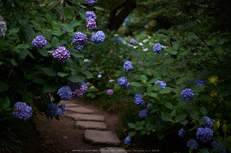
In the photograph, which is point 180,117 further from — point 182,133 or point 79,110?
point 79,110

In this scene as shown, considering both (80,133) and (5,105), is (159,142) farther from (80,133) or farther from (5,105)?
(5,105)

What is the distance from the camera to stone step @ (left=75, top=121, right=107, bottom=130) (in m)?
3.16

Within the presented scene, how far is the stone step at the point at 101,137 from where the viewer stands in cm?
271

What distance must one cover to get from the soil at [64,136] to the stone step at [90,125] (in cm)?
7

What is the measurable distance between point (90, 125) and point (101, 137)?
464 millimetres

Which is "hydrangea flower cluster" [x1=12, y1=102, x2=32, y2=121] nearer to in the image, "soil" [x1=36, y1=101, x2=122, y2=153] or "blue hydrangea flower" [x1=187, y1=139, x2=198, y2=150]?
"soil" [x1=36, y1=101, x2=122, y2=153]

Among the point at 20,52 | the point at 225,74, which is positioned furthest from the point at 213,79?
the point at 20,52

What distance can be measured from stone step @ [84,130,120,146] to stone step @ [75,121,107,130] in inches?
5.8

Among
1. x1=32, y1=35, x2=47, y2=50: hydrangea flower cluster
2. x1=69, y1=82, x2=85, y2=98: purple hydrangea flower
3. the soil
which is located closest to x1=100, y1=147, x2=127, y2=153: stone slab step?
the soil

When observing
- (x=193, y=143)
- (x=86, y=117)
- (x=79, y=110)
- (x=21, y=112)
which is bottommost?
(x=79, y=110)

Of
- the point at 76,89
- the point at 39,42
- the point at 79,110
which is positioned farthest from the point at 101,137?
the point at 39,42

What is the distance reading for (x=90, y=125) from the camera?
324 centimetres

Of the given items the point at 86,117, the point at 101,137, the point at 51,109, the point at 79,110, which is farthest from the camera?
the point at 79,110

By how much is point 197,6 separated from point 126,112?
207cm
